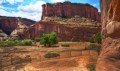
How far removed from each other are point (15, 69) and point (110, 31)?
22098mm

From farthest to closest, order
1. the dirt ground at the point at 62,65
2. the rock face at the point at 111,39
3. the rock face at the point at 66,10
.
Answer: the rock face at the point at 66,10 → the dirt ground at the point at 62,65 → the rock face at the point at 111,39

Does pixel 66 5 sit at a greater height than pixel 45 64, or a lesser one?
greater

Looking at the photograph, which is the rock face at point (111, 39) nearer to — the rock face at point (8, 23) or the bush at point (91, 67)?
the bush at point (91, 67)

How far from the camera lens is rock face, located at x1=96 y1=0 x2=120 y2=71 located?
6.74 m

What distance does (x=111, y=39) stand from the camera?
711 cm

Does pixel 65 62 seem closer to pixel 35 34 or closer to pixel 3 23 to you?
pixel 35 34

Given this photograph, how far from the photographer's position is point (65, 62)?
28.4 meters

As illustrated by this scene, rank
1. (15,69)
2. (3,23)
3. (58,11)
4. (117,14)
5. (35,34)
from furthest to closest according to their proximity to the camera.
Result: (3,23)
(58,11)
(35,34)
(15,69)
(117,14)

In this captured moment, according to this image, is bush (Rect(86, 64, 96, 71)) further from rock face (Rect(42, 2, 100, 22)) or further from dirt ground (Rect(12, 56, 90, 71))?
rock face (Rect(42, 2, 100, 22))

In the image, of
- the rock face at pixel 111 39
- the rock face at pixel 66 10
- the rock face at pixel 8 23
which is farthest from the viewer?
the rock face at pixel 8 23

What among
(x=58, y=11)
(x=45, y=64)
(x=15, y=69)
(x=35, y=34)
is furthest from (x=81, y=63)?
(x=58, y=11)

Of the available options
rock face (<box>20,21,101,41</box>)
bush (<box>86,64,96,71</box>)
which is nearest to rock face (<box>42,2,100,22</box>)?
rock face (<box>20,21,101,41</box>)

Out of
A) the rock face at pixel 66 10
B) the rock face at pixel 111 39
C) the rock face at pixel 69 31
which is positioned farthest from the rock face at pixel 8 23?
the rock face at pixel 111 39

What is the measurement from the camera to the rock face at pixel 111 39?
22.1ft
